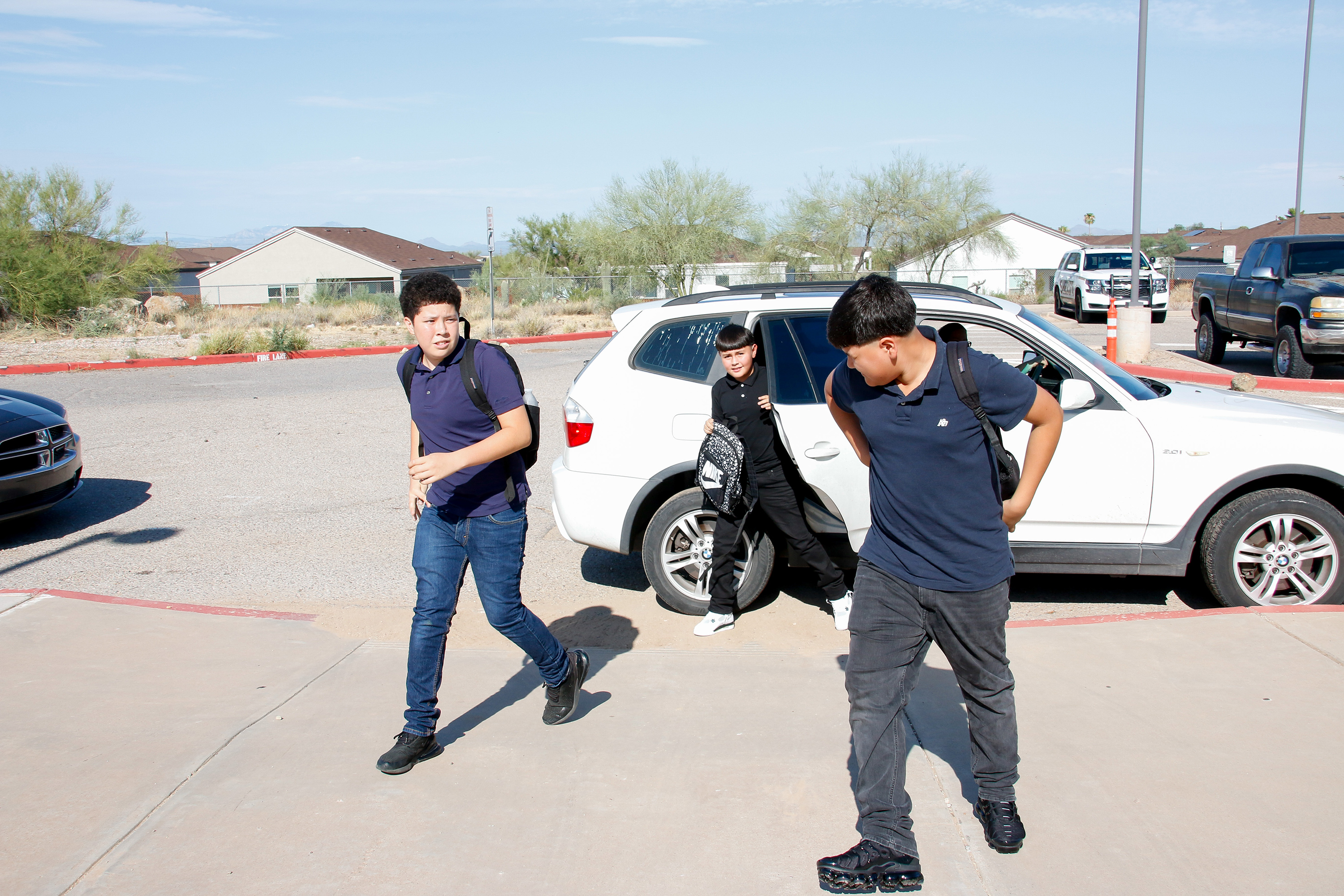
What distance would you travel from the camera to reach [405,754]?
12.6 feet

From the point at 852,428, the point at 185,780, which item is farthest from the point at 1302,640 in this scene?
the point at 185,780

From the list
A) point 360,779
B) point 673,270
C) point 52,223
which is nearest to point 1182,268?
point 673,270

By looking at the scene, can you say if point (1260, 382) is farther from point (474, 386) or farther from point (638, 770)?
point (474, 386)

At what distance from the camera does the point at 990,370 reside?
301 centimetres

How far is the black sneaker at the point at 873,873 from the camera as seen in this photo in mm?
3016

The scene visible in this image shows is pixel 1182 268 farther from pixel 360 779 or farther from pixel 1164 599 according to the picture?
pixel 360 779

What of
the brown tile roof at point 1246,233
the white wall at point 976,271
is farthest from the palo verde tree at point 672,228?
the brown tile roof at point 1246,233

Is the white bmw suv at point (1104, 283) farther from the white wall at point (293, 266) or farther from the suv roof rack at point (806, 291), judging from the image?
the white wall at point (293, 266)

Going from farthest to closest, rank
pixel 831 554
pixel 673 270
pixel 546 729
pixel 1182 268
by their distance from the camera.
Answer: pixel 1182 268
pixel 673 270
pixel 831 554
pixel 546 729

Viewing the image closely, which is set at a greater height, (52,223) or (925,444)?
(52,223)

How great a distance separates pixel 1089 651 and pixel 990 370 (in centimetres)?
239

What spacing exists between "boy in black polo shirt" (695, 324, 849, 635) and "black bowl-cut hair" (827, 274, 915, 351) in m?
2.05

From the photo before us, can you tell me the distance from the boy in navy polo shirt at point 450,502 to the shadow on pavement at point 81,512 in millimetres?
5292

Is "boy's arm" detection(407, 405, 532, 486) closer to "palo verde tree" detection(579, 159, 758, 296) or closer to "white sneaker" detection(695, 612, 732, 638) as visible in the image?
"white sneaker" detection(695, 612, 732, 638)
